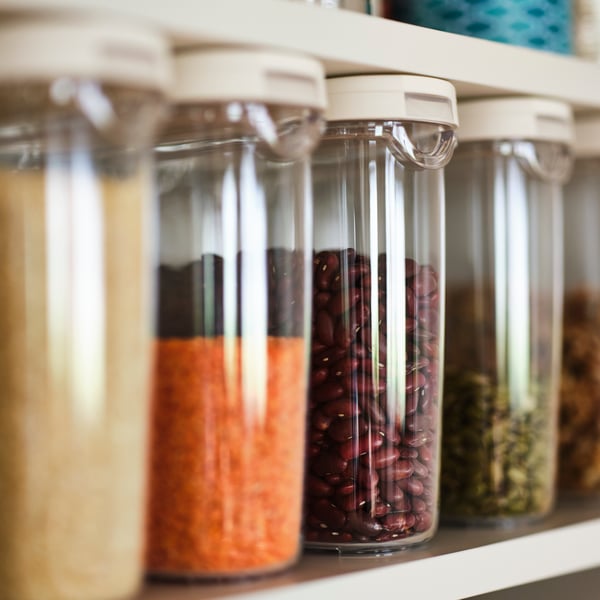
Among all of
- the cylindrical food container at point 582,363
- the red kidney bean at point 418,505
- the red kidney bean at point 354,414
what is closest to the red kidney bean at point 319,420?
the red kidney bean at point 354,414

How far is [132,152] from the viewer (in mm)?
724

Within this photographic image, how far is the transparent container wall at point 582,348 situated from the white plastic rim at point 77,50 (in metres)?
0.69

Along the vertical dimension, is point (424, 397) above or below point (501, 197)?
below

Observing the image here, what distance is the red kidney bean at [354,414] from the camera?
0.92 meters

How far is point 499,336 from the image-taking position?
1.07 meters

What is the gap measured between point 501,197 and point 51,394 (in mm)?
554

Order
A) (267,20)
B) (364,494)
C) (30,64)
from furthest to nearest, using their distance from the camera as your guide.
→ (364,494)
(267,20)
(30,64)

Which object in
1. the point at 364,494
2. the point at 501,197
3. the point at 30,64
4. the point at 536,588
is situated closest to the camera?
the point at 30,64

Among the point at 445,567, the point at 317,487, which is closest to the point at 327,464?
the point at 317,487

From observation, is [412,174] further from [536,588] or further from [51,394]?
[536,588]

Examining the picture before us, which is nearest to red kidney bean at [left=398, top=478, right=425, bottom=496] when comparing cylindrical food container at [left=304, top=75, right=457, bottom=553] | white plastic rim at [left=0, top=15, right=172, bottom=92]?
cylindrical food container at [left=304, top=75, right=457, bottom=553]

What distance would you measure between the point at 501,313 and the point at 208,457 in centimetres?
40

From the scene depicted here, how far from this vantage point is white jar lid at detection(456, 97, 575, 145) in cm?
104

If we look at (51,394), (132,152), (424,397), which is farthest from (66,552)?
(424,397)
